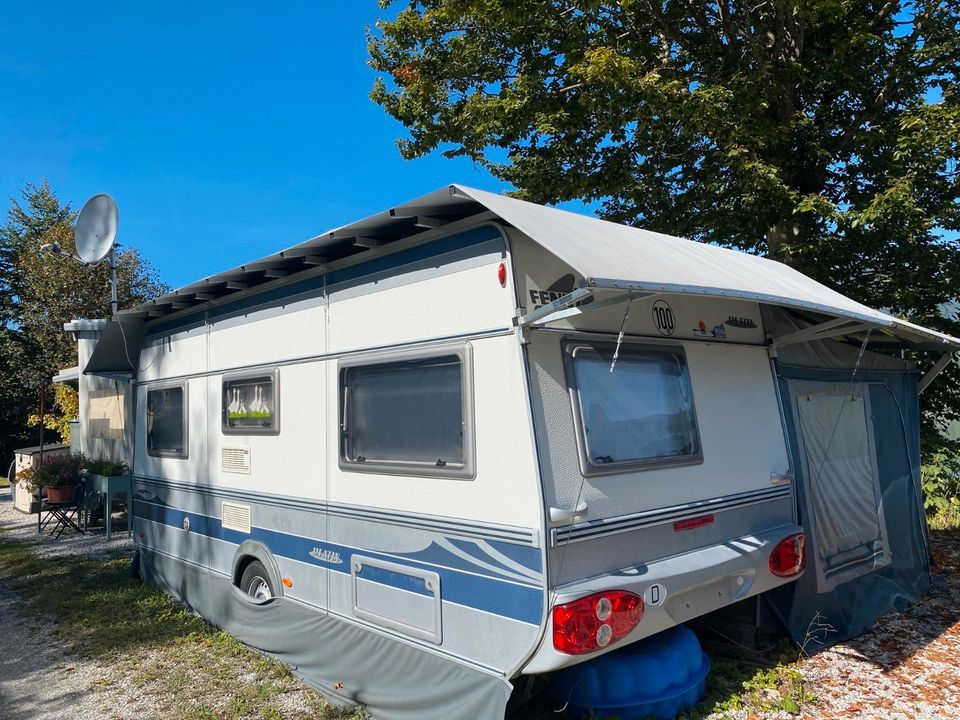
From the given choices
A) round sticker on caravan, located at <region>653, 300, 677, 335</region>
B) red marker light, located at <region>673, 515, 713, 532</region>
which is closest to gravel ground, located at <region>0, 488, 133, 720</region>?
red marker light, located at <region>673, 515, 713, 532</region>

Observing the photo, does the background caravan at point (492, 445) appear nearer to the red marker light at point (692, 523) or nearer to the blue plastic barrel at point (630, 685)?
the red marker light at point (692, 523)

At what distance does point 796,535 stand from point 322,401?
9.65ft

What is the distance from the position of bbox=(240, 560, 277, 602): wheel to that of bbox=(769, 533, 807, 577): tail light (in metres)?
3.17

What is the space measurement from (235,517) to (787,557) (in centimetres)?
369

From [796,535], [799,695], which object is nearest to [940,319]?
[796,535]

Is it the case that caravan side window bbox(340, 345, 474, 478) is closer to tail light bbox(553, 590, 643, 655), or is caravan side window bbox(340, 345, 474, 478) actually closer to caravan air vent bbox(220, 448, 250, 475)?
tail light bbox(553, 590, 643, 655)

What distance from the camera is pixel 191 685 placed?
450 cm

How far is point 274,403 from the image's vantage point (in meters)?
4.82

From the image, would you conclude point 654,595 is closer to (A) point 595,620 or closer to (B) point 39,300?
(A) point 595,620

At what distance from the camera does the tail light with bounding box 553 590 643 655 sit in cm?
301

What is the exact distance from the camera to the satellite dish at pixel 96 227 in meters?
7.82

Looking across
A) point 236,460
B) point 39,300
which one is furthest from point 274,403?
point 39,300

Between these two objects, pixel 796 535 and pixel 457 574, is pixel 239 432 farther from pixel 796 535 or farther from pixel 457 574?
pixel 796 535

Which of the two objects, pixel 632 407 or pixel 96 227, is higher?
pixel 96 227
